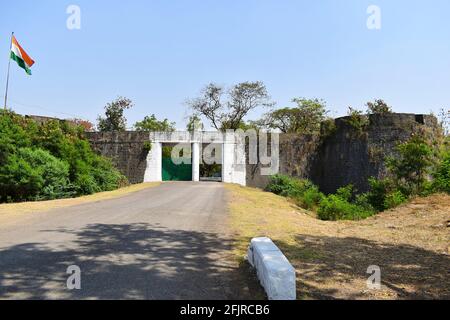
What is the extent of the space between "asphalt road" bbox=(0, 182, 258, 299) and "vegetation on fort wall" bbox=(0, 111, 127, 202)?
545cm

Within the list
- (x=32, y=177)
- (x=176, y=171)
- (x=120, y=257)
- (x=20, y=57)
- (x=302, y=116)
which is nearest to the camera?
(x=120, y=257)

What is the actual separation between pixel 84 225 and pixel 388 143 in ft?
63.0

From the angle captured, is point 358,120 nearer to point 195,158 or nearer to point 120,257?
point 195,158

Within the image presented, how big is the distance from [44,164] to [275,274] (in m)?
15.0

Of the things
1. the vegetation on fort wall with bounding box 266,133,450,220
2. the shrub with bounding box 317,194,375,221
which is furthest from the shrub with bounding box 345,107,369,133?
the shrub with bounding box 317,194,375,221

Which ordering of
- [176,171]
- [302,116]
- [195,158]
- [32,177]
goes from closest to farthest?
[32,177]
[195,158]
[176,171]
[302,116]

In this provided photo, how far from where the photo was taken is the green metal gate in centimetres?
3020

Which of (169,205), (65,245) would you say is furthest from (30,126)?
(65,245)

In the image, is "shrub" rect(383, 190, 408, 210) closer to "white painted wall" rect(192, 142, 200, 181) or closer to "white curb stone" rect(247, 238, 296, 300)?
"white curb stone" rect(247, 238, 296, 300)

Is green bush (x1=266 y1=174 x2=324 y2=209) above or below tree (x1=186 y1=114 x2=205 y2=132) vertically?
below

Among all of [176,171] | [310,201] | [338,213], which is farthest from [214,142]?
[338,213]

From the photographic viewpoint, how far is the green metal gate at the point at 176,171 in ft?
99.1

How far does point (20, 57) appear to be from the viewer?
2447 centimetres
